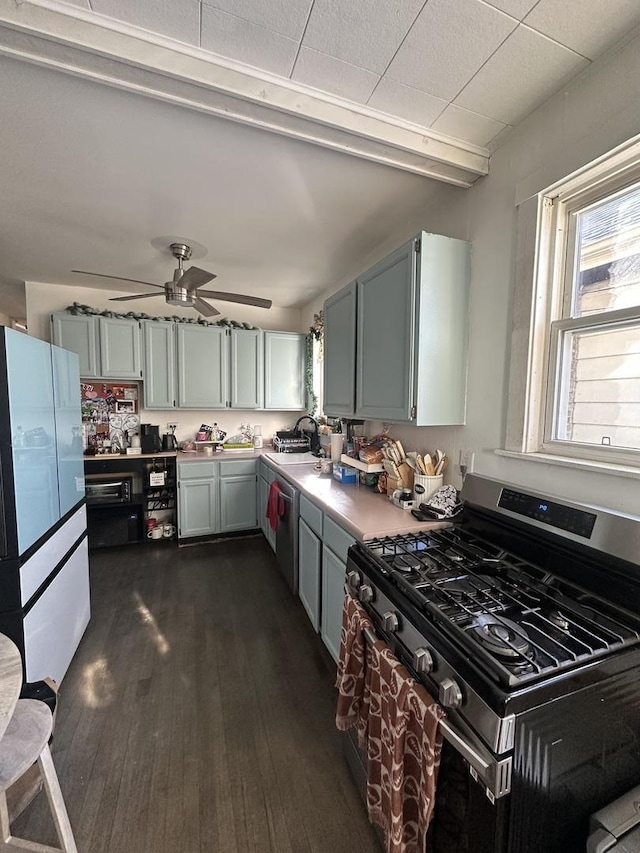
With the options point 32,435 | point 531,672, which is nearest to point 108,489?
point 32,435

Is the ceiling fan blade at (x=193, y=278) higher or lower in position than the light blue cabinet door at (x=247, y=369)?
higher

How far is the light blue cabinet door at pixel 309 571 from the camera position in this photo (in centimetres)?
203

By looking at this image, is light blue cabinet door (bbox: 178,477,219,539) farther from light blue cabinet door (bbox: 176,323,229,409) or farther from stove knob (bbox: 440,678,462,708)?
stove knob (bbox: 440,678,462,708)

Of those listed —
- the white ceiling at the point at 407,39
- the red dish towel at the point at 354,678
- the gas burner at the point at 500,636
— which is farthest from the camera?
the red dish towel at the point at 354,678

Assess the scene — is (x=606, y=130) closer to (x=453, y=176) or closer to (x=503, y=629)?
(x=453, y=176)

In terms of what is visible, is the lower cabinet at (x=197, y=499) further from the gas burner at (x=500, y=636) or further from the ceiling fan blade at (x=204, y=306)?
the gas burner at (x=500, y=636)

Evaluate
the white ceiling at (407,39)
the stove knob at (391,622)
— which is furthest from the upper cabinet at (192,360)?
the stove knob at (391,622)

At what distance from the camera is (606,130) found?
117 cm

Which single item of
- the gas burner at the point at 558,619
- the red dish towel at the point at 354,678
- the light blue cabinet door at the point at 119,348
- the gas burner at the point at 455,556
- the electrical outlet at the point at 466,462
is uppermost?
the light blue cabinet door at the point at 119,348

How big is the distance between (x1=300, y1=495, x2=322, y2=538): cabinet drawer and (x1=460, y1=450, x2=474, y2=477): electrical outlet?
2.61ft

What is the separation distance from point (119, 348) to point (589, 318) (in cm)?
364

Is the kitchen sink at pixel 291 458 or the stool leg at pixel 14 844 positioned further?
the kitchen sink at pixel 291 458

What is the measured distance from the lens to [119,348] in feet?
11.2

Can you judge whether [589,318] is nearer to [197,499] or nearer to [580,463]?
[580,463]
